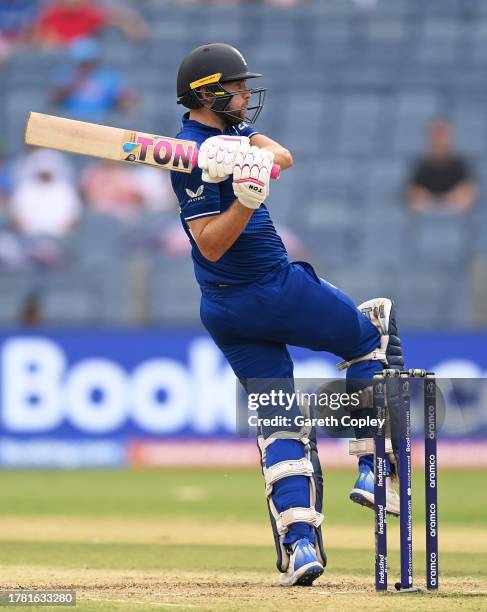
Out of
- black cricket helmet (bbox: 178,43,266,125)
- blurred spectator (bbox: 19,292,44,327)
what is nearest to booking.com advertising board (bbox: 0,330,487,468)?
blurred spectator (bbox: 19,292,44,327)

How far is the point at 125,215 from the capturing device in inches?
567

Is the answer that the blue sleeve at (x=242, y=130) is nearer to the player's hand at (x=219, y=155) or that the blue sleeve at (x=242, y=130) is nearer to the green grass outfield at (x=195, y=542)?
the player's hand at (x=219, y=155)

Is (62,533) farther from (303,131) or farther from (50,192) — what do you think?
(303,131)

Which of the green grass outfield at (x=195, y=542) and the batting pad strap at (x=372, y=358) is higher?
the batting pad strap at (x=372, y=358)

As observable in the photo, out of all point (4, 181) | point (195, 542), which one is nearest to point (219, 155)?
point (195, 542)

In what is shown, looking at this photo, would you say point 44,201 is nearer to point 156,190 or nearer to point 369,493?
point 156,190

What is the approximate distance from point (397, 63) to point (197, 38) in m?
2.43

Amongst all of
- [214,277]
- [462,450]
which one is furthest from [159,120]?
[214,277]

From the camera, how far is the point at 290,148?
15.3 m

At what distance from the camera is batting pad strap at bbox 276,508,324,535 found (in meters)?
4.98

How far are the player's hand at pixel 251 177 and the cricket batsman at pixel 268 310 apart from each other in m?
0.20

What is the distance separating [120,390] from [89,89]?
497 cm

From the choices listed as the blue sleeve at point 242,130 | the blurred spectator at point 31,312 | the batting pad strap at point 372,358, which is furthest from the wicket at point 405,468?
the blurred spectator at point 31,312

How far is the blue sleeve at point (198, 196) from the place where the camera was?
480 cm
